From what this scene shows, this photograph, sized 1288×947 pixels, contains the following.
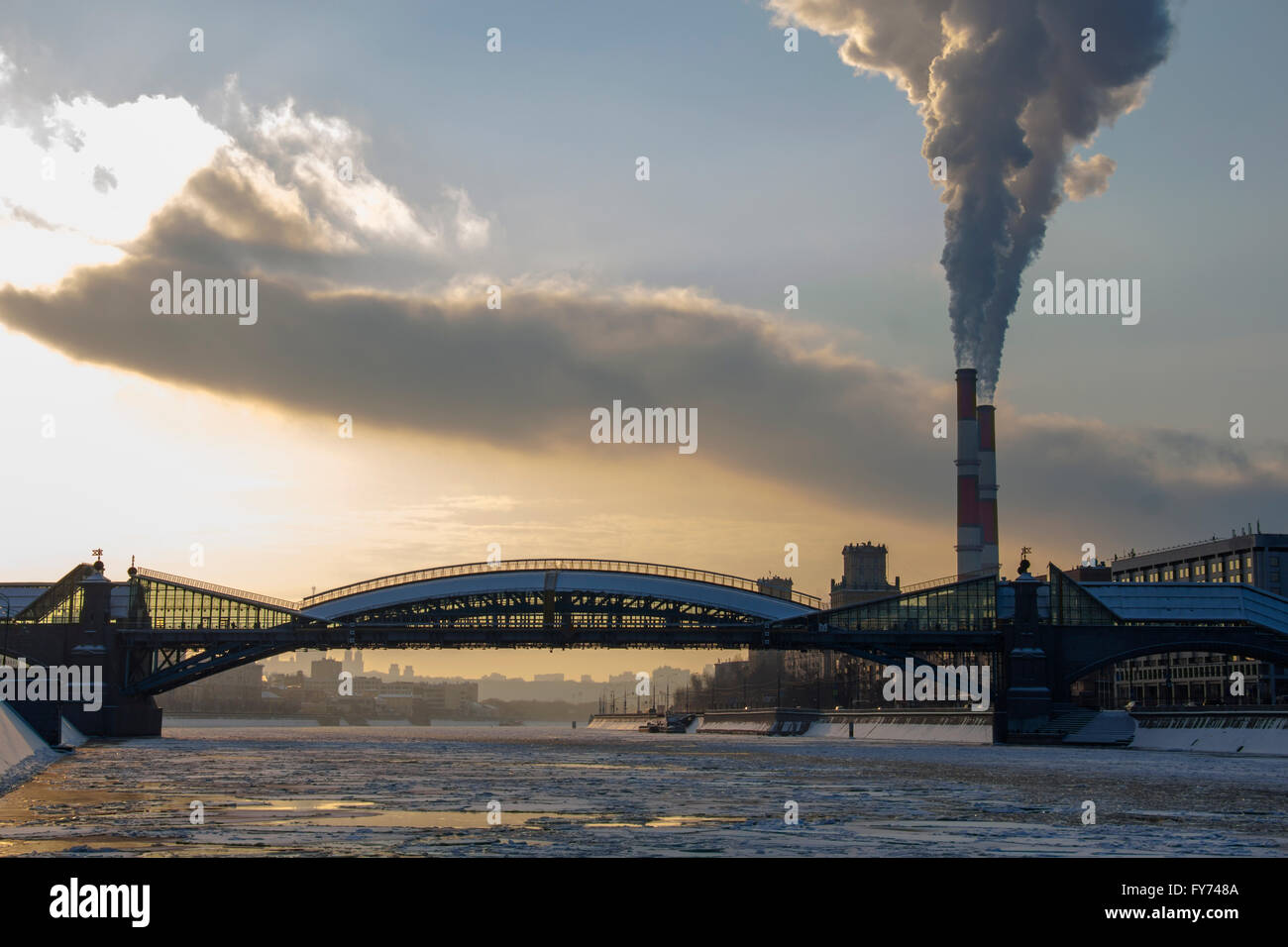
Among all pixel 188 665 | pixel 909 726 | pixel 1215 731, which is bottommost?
pixel 909 726

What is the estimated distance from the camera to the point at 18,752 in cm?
5659

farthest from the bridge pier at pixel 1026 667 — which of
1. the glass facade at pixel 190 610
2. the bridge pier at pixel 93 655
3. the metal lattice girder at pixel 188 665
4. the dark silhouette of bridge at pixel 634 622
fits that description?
the bridge pier at pixel 93 655

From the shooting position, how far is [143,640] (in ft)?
397

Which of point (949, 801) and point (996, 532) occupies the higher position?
point (996, 532)

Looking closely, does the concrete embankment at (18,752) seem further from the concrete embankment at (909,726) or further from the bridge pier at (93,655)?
A: the concrete embankment at (909,726)

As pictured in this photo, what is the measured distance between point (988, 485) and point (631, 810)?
121858 millimetres

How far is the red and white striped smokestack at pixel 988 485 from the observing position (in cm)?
15188

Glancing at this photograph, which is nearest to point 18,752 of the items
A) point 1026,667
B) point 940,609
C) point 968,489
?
point 1026,667

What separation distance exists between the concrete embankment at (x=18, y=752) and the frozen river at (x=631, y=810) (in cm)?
110

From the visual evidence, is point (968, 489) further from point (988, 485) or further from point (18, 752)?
point (18, 752)
